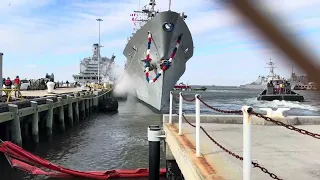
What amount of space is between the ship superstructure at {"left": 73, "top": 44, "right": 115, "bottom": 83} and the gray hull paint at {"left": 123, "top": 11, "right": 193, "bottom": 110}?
4951 cm

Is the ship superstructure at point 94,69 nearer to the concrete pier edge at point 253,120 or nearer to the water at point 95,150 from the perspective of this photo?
the water at point 95,150

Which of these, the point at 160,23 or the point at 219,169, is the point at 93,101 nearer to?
the point at 160,23

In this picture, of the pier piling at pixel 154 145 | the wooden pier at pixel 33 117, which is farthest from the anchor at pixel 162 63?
the pier piling at pixel 154 145

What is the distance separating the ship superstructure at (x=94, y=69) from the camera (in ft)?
289

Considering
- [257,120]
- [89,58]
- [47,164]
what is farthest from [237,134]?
[89,58]

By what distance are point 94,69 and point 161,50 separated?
206 ft

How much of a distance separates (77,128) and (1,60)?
7488 millimetres

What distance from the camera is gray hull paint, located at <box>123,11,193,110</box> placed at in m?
30.5

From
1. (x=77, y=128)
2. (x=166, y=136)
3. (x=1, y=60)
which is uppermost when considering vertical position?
(x=1, y=60)

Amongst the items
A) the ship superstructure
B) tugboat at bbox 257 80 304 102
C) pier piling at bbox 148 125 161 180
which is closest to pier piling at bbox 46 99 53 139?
pier piling at bbox 148 125 161 180

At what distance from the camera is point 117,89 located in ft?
212

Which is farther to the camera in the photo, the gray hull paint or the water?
the gray hull paint

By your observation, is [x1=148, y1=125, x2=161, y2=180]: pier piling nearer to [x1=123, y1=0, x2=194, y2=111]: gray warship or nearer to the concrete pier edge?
the concrete pier edge

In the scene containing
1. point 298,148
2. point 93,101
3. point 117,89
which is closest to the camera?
point 298,148
